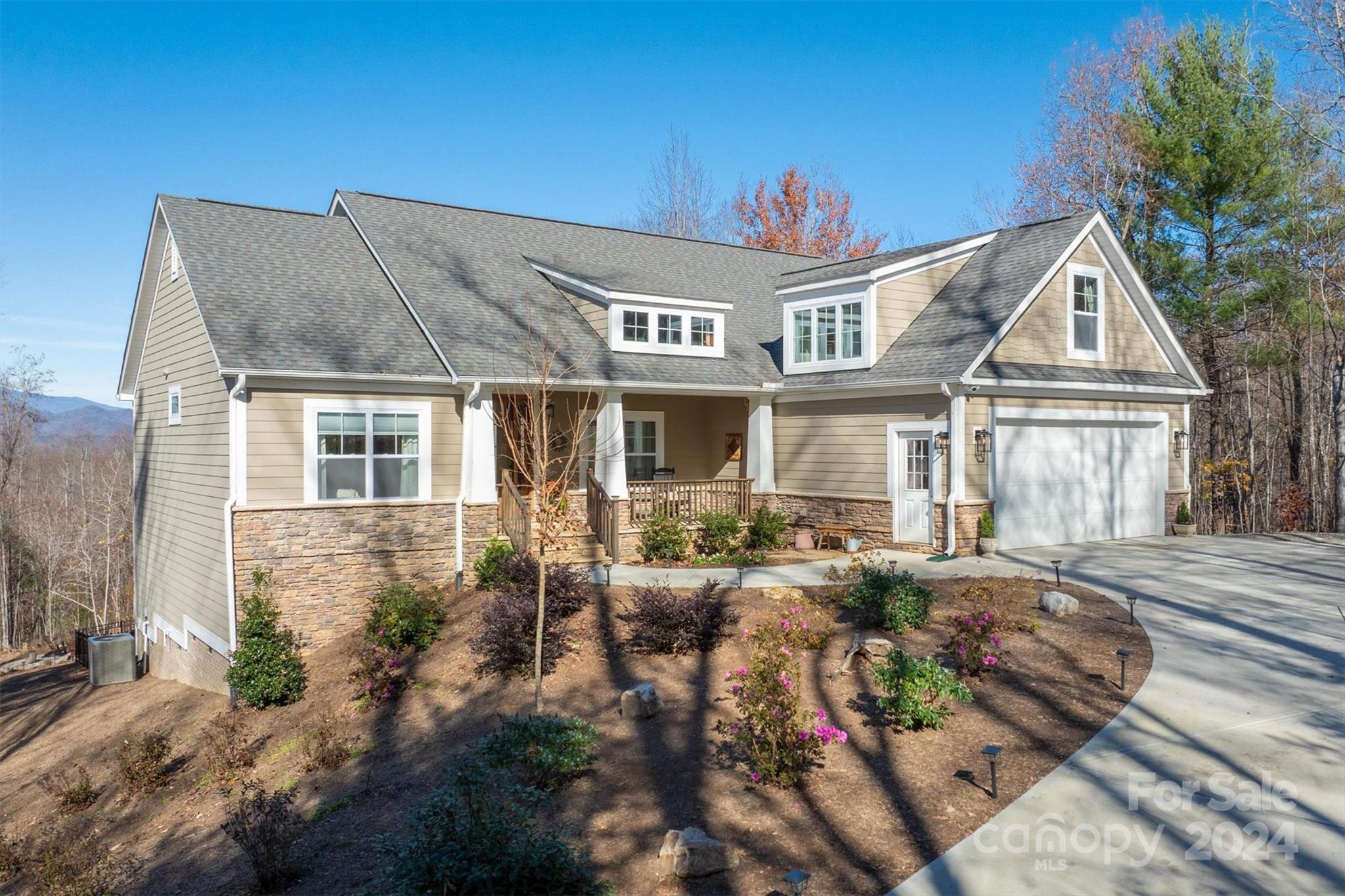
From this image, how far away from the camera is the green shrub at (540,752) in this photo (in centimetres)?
684

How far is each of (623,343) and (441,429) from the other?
3877 millimetres

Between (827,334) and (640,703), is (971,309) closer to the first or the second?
(827,334)

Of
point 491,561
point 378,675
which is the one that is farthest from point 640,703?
point 491,561

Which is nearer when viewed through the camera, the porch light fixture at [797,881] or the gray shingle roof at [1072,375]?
the porch light fixture at [797,881]

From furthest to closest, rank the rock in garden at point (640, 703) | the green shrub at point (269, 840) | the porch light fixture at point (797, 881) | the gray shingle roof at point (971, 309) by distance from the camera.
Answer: the gray shingle roof at point (971, 309) < the rock in garden at point (640, 703) < the green shrub at point (269, 840) < the porch light fixture at point (797, 881)

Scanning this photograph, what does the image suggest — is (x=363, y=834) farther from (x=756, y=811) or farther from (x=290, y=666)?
(x=290, y=666)

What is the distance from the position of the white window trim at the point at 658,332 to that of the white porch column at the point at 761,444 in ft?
4.10

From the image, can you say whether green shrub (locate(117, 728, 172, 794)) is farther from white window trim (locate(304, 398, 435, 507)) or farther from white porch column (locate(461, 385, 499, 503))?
white porch column (locate(461, 385, 499, 503))

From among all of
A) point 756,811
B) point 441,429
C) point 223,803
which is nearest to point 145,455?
point 441,429

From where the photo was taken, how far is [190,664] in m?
15.4

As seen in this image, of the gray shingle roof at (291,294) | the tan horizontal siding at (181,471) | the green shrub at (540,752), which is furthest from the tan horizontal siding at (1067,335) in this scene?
the tan horizontal siding at (181,471)

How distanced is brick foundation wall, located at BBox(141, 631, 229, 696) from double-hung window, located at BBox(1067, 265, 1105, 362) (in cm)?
1521

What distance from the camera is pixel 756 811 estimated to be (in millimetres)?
6324

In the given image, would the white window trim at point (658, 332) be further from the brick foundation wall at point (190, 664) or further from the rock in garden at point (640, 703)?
the rock in garden at point (640, 703)
